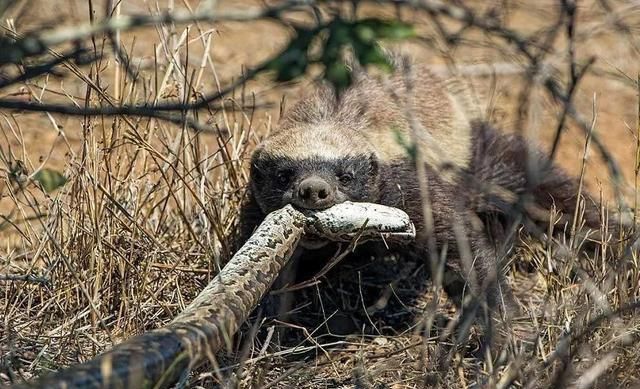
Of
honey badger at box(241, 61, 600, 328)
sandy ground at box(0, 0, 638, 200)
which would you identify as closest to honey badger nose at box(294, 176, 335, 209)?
honey badger at box(241, 61, 600, 328)

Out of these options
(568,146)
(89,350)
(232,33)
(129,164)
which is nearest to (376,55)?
(89,350)

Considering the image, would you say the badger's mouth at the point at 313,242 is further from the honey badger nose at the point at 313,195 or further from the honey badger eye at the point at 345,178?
the honey badger eye at the point at 345,178

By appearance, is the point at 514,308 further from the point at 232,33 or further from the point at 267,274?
the point at 232,33

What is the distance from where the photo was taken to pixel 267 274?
361 centimetres

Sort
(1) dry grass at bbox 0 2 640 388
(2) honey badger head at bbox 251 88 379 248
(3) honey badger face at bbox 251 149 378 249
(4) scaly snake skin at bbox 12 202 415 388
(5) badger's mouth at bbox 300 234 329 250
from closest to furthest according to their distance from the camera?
1. (4) scaly snake skin at bbox 12 202 415 388
2. (1) dry grass at bbox 0 2 640 388
3. (5) badger's mouth at bbox 300 234 329 250
4. (3) honey badger face at bbox 251 149 378 249
5. (2) honey badger head at bbox 251 88 379 248

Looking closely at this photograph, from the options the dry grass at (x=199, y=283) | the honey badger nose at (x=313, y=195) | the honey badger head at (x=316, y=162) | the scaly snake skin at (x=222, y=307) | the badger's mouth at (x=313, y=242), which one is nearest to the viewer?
the scaly snake skin at (x=222, y=307)

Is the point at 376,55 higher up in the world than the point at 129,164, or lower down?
higher up

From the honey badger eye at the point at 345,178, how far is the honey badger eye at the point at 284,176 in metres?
0.21

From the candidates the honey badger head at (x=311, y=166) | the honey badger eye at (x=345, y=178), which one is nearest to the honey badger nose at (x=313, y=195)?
the honey badger head at (x=311, y=166)

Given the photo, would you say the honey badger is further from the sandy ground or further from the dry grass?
the sandy ground

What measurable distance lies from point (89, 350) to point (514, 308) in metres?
1.79

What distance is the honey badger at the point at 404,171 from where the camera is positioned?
4.37 meters

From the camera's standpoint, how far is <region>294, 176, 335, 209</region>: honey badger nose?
158 inches

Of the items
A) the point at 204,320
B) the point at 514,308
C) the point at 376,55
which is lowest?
the point at 514,308
